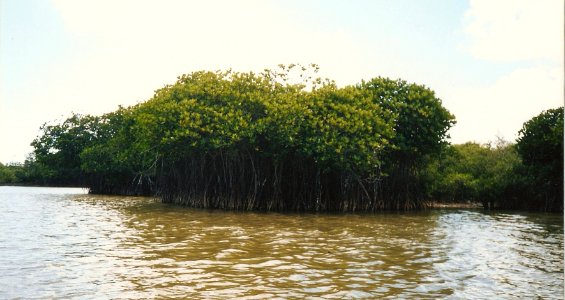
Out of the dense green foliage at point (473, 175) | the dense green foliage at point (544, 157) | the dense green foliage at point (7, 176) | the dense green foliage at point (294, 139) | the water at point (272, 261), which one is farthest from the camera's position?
the dense green foliage at point (7, 176)

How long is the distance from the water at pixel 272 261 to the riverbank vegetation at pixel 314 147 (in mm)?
7064

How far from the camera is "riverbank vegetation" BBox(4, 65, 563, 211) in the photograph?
78.0 feet

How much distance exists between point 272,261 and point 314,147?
13686 mm

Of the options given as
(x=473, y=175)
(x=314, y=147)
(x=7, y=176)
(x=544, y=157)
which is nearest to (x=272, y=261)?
(x=314, y=147)

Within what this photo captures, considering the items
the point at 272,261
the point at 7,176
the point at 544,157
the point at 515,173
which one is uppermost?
the point at 544,157

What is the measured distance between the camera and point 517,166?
97.6ft

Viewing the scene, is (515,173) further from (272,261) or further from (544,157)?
(272,261)

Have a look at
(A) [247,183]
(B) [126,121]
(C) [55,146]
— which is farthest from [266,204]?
(C) [55,146]

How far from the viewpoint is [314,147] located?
77.2 ft

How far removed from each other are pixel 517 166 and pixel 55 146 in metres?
42.1

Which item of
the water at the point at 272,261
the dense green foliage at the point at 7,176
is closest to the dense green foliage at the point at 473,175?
the water at the point at 272,261

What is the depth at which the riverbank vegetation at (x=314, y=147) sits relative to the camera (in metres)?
23.8

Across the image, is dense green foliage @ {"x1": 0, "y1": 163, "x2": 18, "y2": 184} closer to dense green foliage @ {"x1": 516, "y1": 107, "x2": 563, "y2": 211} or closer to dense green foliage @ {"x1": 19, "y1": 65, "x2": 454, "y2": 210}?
dense green foliage @ {"x1": 19, "y1": 65, "x2": 454, "y2": 210}

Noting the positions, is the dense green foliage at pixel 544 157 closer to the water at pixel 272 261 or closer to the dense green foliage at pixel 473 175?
the dense green foliage at pixel 473 175
